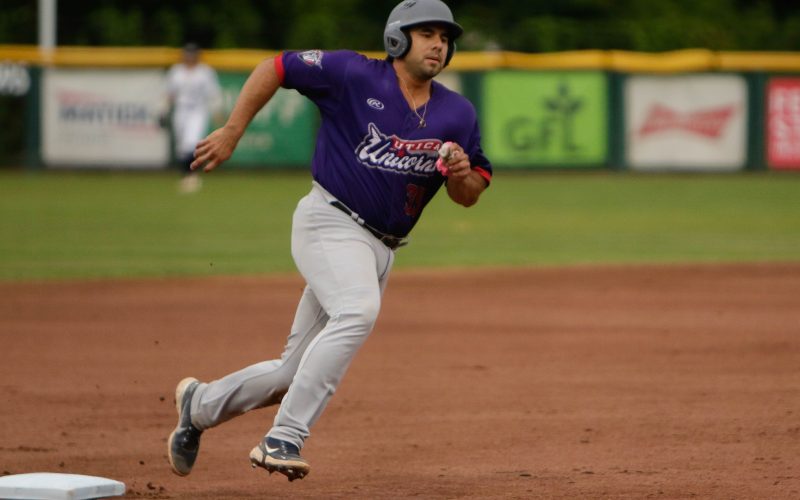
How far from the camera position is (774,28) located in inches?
1286

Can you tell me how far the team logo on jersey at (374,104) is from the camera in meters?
5.19

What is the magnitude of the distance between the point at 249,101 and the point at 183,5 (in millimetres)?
30992

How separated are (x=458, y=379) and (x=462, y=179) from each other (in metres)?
2.92

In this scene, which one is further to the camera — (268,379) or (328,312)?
(268,379)

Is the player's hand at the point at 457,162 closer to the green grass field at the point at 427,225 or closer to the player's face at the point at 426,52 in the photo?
the player's face at the point at 426,52

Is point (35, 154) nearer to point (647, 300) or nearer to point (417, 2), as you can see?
point (647, 300)

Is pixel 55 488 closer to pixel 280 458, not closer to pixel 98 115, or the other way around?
pixel 280 458

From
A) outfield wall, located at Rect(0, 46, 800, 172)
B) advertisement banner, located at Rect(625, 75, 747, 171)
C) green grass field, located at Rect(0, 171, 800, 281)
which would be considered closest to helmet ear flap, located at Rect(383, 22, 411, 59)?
green grass field, located at Rect(0, 171, 800, 281)

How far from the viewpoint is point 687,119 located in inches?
980

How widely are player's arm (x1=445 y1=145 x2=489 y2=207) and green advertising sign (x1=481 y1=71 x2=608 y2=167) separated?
1970 cm

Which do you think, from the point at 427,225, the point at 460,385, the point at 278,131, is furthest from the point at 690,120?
the point at 460,385

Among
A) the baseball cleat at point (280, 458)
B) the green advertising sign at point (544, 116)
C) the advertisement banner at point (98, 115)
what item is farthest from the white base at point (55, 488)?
the green advertising sign at point (544, 116)

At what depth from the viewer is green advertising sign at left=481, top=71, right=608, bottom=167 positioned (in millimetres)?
25078

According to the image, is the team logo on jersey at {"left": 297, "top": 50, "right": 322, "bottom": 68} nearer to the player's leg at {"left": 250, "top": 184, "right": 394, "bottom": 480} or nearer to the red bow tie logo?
the player's leg at {"left": 250, "top": 184, "right": 394, "bottom": 480}
